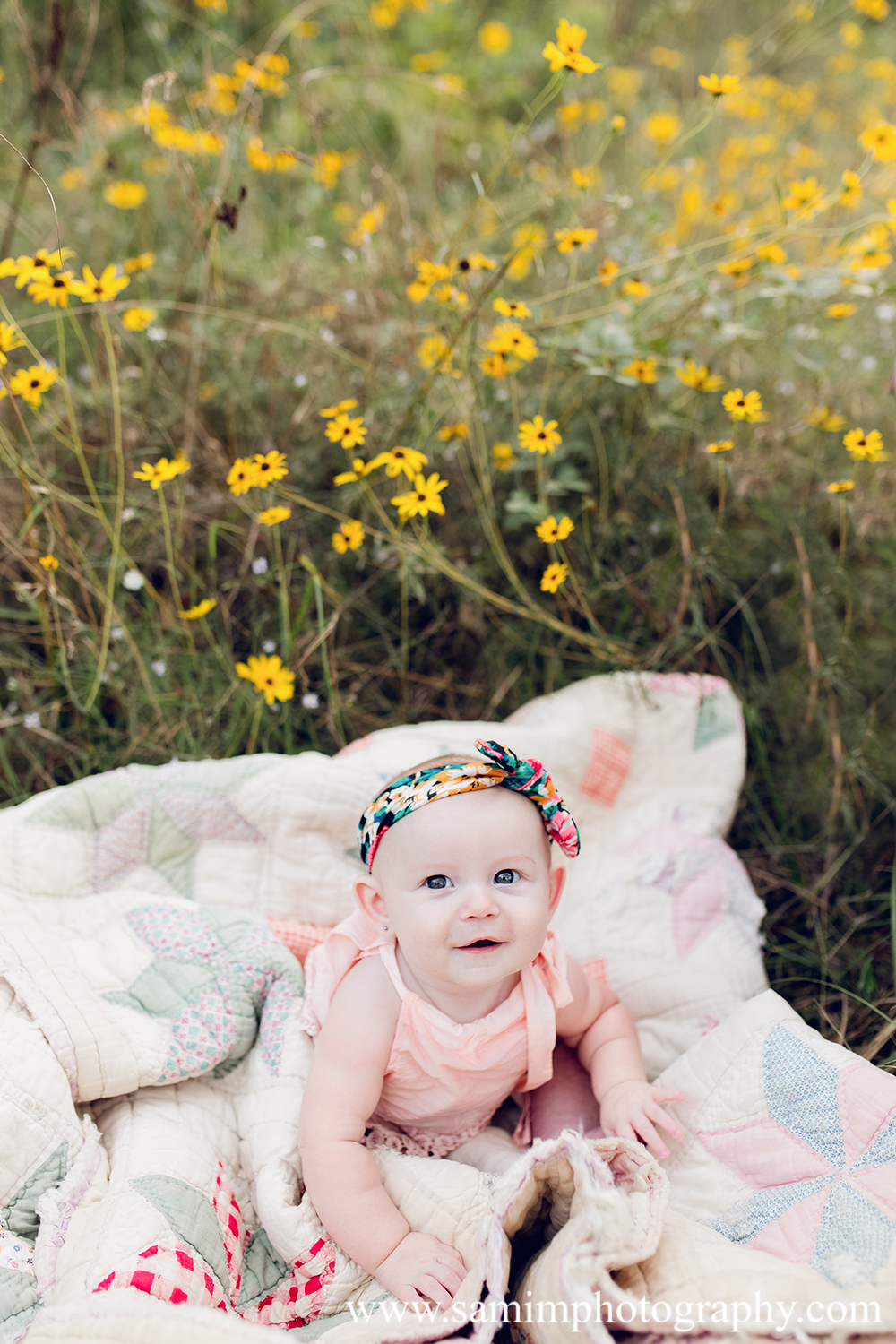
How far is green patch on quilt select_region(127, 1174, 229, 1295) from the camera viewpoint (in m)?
1.26

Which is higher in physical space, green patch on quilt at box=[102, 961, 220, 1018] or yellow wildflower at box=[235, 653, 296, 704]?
yellow wildflower at box=[235, 653, 296, 704]

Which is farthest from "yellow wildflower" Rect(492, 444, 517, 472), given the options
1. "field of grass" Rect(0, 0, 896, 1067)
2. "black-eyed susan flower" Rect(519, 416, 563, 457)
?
"black-eyed susan flower" Rect(519, 416, 563, 457)

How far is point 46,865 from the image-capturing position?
1.67 metres

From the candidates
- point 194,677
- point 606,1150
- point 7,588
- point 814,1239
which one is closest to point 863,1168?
point 814,1239

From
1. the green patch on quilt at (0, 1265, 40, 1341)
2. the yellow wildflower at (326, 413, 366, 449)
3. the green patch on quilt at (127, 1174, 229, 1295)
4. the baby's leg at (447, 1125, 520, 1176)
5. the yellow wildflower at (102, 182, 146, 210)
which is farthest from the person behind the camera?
the yellow wildflower at (102, 182, 146, 210)

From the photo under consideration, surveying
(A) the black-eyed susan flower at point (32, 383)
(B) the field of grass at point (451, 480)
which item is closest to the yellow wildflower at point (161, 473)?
(B) the field of grass at point (451, 480)

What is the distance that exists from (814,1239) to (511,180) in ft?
10.9

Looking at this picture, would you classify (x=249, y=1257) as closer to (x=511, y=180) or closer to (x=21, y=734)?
(x=21, y=734)

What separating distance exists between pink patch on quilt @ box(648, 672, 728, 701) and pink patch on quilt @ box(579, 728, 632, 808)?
0.15 metres

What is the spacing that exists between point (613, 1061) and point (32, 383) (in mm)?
1525

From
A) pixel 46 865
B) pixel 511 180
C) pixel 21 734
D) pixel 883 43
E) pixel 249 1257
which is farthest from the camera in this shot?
pixel 883 43

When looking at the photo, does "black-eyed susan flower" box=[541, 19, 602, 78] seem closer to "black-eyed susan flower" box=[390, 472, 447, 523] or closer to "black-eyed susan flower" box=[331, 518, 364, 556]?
"black-eyed susan flower" box=[390, 472, 447, 523]

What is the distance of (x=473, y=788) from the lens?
1.38m

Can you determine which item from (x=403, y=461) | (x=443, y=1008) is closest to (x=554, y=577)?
(x=403, y=461)
